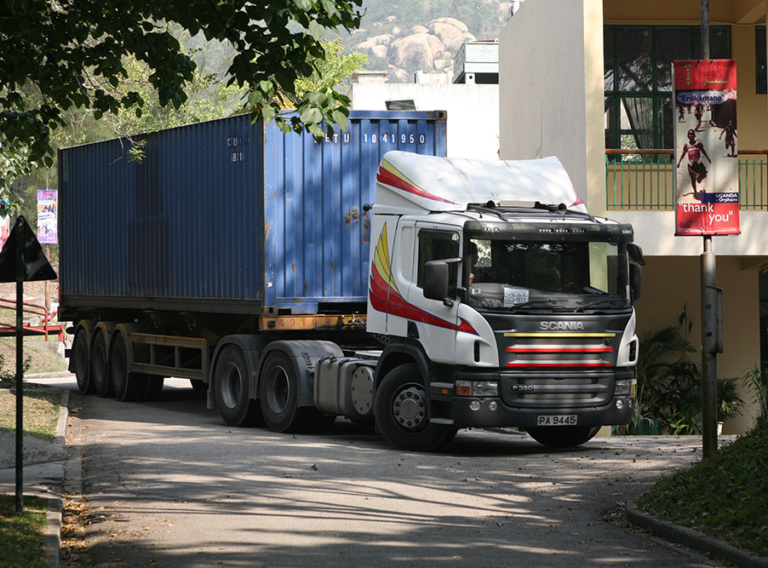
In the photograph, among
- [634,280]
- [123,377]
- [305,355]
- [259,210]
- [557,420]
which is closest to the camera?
[557,420]

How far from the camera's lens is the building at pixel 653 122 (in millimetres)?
18469

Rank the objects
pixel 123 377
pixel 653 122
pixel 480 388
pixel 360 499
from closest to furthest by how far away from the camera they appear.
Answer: pixel 360 499 < pixel 480 388 < pixel 123 377 < pixel 653 122

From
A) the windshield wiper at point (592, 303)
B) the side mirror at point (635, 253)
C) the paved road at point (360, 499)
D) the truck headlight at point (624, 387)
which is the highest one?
the side mirror at point (635, 253)

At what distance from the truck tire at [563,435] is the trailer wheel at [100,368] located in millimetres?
9778

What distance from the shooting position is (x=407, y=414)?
44.3 feet

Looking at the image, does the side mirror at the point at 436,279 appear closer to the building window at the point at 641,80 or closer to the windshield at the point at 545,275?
the windshield at the point at 545,275

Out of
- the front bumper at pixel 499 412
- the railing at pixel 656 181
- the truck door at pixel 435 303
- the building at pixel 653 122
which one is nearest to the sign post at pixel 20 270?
the truck door at pixel 435 303

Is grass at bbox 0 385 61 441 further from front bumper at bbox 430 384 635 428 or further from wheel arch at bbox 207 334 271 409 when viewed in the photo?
front bumper at bbox 430 384 635 428

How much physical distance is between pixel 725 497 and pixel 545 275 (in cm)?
435

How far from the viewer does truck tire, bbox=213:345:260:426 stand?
16.2 meters

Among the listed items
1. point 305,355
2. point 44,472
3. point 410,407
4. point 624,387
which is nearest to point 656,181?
point 624,387

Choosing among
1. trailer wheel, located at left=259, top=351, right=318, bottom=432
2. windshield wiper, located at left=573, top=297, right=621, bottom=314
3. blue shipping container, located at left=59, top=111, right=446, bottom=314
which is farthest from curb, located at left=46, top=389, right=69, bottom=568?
blue shipping container, located at left=59, top=111, right=446, bottom=314

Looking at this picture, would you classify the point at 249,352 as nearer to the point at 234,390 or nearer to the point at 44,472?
the point at 234,390

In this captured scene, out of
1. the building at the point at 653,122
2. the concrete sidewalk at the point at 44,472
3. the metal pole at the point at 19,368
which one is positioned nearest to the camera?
the concrete sidewalk at the point at 44,472
